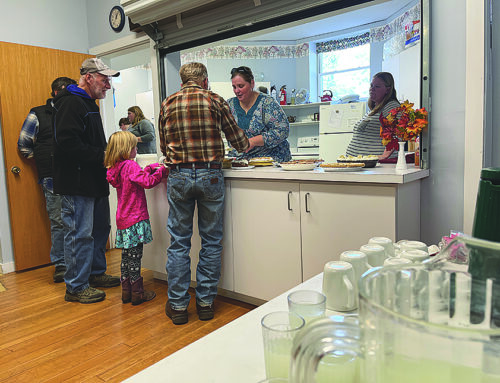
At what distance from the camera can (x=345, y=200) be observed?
6.84 feet

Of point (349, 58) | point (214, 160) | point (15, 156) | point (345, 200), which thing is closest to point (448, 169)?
point (345, 200)

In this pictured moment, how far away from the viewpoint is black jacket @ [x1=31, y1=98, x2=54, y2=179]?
340 centimetres

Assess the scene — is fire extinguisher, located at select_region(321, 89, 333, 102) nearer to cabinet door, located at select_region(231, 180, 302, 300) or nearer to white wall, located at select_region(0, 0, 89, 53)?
white wall, located at select_region(0, 0, 89, 53)

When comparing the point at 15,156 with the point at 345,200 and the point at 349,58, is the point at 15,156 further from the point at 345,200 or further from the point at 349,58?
the point at 349,58

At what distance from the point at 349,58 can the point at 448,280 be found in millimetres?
7051

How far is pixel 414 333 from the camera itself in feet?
1.14

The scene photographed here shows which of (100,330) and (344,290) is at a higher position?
(344,290)

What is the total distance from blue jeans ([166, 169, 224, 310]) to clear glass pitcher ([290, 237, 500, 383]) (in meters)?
1.94

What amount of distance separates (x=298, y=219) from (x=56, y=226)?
7.37 ft

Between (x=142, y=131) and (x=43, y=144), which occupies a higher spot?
(x=142, y=131)

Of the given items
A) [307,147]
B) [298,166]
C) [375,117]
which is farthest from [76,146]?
[307,147]

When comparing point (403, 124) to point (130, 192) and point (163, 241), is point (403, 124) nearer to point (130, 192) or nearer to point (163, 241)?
point (130, 192)

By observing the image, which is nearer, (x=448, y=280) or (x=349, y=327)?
(x=349, y=327)

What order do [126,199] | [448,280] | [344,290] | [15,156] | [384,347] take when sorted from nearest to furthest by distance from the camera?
1. [384,347]
2. [448,280]
3. [344,290]
4. [126,199]
5. [15,156]
